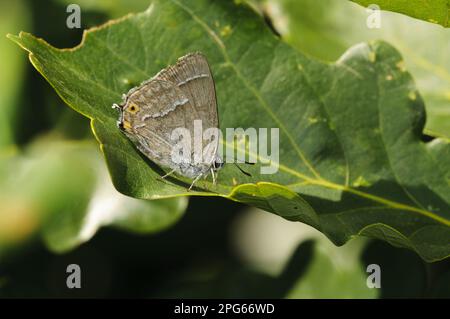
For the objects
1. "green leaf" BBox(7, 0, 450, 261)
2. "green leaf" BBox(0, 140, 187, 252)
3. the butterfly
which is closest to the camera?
"green leaf" BBox(7, 0, 450, 261)

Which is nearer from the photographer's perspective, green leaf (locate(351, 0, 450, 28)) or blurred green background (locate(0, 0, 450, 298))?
green leaf (locate(351, 0, 450, 28))

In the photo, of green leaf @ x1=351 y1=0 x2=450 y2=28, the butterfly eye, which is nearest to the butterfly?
the butterfly eye

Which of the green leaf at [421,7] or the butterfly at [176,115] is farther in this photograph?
the butterfly at [176,115]

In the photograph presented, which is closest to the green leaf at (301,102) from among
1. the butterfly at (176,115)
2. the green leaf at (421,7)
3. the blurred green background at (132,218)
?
the butterfly at (176,115)

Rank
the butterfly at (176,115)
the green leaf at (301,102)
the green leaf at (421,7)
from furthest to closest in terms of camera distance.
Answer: the butterfly at (176,115)
the green leaf at (301,102)
the green leaf at (421,7)

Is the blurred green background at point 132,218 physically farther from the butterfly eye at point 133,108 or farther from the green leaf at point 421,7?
the green leaf at point 421,7

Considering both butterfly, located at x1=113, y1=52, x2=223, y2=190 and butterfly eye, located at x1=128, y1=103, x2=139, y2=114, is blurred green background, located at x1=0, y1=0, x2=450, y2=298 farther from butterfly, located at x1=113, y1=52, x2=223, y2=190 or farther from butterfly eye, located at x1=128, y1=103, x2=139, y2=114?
butterfly eye, located at x1=128, y1=103, x2=139, y2=114
